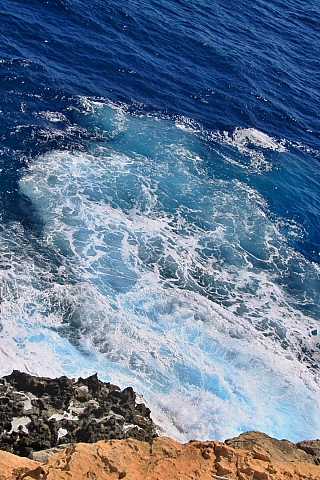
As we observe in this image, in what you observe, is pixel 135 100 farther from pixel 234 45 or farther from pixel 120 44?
pixel 234 45

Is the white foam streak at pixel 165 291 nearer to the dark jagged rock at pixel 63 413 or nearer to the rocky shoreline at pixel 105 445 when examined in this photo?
the dark jagged rock at pixel 63 413

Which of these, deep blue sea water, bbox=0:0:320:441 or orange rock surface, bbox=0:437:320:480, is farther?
deep blue sea water, bbox=0:0:320:441

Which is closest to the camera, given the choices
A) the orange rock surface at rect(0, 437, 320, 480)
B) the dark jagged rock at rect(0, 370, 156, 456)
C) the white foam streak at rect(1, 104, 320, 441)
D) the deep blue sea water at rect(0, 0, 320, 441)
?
the orange rock surface at rect(0, 437, 320, 480)

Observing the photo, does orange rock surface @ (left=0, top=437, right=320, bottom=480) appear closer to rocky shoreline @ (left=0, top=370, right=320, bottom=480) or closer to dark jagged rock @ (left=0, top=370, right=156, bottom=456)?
rocky shoreline @ (left=0, top=370, right=320, bottom=480)

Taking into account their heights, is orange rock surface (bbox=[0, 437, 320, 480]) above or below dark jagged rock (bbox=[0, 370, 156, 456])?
above

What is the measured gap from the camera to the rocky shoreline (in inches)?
1234

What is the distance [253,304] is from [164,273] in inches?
372

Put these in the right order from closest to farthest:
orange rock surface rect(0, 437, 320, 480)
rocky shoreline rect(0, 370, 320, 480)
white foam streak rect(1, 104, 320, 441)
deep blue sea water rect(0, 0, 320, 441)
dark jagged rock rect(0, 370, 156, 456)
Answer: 1. orange rock surface rect(0, 437, 320, 480)
2. rocky shoreline rect(0, 370, 320, 480)
3. dark jagged rock rect(0, 370, 156, 456)
4. white foam streak rect(1, 104, 320, 441)
5. deep blue sea water rect(0, 0, 320, 441)

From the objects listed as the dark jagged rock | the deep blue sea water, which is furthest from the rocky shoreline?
the deep blue sea water

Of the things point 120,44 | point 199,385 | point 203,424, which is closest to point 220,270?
point 199,385

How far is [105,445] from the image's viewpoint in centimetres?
3303

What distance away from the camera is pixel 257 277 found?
5800cm

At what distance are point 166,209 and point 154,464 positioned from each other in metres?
34.2

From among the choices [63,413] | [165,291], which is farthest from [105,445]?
[165,291]
